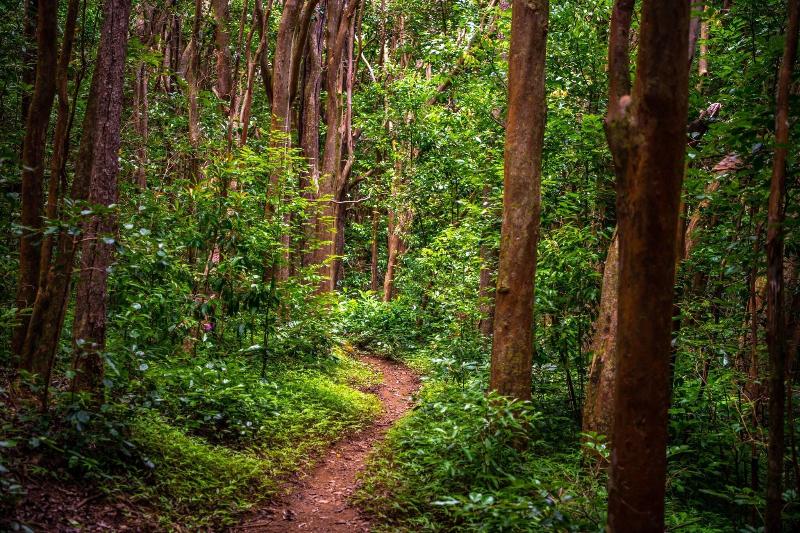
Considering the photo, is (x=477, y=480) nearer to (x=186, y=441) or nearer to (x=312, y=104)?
(x=186, y=441)

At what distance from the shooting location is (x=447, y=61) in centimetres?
1136

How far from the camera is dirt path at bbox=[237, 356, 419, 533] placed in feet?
15.8

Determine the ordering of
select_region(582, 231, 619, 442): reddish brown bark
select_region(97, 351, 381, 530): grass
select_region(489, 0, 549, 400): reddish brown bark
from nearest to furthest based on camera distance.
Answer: select_region(97, 351, 381, 530): grass
select_region(582, 231, 619, 442): reddish brown bark
select_region(489, 0, 549, 400): reddish brown bark

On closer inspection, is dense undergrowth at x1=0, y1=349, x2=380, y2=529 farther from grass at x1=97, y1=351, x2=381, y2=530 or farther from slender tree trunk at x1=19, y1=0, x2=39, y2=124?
slender tree trunk at x1=19, y1=0, x2=39, y2=124

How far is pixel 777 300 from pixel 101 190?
528 centimetres

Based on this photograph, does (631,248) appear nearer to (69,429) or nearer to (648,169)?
(648,169)

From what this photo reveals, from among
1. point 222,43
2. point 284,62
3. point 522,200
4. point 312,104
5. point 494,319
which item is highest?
point 222,43

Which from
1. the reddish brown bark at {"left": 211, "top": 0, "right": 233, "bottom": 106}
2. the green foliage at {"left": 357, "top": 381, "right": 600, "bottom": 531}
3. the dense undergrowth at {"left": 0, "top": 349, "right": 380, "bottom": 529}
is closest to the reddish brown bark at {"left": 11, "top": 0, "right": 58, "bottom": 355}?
the dense undergrowth at {"left": 0, "top": 349, "right": 380, "bottom": 529}

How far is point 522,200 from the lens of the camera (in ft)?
20.6

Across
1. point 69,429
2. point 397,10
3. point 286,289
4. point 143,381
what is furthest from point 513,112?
point 397,10

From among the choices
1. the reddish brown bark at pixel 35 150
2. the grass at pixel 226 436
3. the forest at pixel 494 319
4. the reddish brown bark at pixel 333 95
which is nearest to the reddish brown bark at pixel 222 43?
the reddish brown bark at pixel 333 95

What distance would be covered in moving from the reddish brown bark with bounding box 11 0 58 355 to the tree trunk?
97 cm

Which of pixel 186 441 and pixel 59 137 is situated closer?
pixel 186 441

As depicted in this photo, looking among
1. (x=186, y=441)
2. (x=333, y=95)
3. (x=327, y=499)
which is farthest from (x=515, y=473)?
(x=333, y=95)
